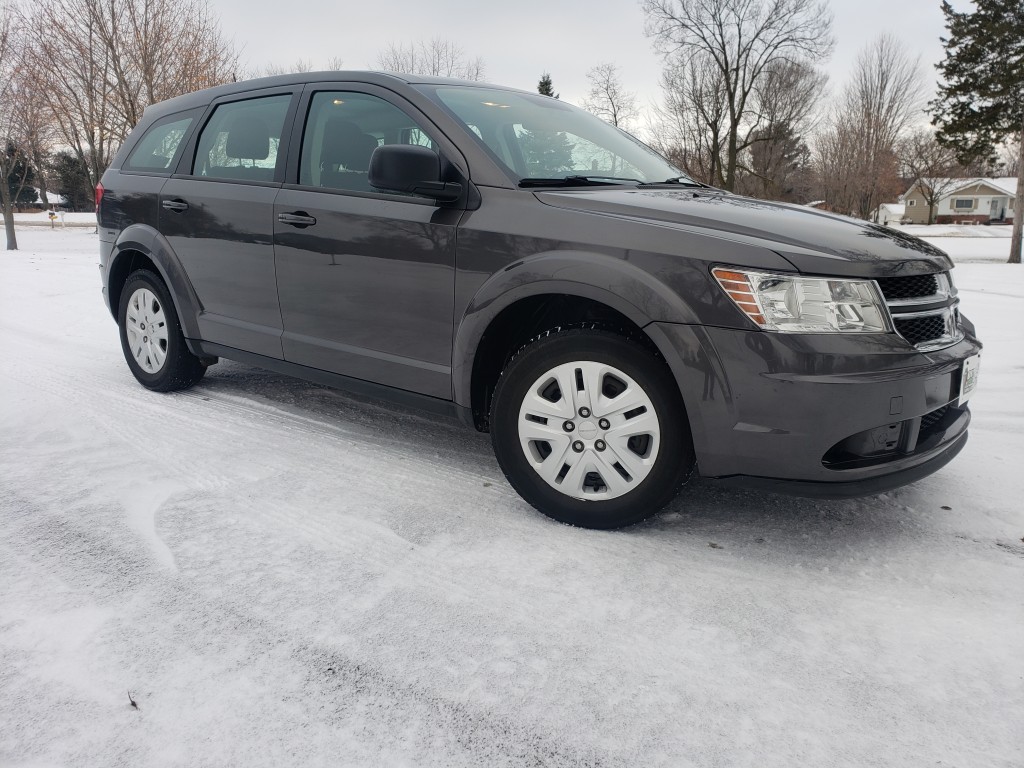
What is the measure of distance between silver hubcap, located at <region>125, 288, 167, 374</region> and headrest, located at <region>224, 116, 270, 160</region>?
43.0 inches

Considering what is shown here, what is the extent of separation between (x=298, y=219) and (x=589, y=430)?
1.82 meters

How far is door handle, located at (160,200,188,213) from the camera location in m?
4.25

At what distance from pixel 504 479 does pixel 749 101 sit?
1238 inches

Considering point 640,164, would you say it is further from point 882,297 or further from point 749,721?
point 749,721

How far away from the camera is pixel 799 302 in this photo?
7.95 feet

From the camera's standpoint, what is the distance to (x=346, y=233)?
134 inches

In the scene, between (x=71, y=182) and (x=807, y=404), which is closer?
(x=807, y=404)

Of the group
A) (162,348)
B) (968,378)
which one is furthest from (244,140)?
(968,378)

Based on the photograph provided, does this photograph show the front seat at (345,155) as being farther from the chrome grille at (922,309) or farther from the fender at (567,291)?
the chrome grille at (922,309)

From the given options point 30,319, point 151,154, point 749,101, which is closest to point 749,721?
point 151,154

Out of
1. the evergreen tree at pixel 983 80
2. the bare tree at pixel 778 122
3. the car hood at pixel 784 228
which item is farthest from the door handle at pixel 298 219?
the bare tree at pixel 778 122

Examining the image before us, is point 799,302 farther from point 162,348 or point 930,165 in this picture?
point 930,165

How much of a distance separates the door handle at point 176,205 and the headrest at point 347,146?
1.12 metres

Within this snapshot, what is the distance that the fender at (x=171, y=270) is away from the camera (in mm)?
4309
